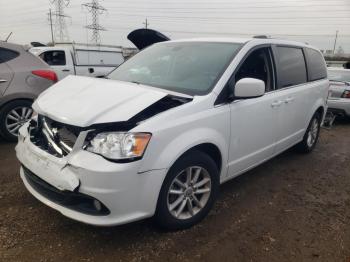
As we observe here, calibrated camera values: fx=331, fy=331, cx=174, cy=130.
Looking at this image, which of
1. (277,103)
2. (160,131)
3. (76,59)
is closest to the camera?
(160,131)

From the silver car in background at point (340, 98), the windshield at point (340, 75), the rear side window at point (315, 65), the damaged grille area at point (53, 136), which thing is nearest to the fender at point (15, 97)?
the damaged grille area at point (53, 136)

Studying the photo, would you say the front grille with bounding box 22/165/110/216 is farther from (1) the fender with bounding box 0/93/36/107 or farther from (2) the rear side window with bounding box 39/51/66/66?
(2) the rear side window with bounding box 39/51/66/66

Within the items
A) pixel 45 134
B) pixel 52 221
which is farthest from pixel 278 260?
pixel 45 134

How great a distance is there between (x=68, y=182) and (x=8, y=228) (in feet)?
3.09

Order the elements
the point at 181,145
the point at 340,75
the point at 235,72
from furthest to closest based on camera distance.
Result: the point at 340,75 → the point at 235,72 → the point at 181,145

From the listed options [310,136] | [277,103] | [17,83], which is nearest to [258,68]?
[277,103]

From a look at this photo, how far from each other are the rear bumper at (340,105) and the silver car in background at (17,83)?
21.2 feet

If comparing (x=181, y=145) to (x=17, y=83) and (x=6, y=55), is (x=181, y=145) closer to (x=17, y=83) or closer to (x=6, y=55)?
(x=17, y=83)

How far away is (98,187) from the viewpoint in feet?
7.79

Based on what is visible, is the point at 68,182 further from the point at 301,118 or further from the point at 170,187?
the point at 301,118

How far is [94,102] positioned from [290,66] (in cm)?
280

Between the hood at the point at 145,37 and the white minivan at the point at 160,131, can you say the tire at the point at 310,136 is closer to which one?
the white minivan at the point at 160,131

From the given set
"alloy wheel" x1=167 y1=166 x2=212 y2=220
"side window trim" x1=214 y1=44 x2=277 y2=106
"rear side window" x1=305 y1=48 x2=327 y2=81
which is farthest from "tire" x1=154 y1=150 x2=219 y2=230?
"rear side window" x1=305 y1=48 x2=327 y2=81

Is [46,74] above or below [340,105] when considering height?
above
